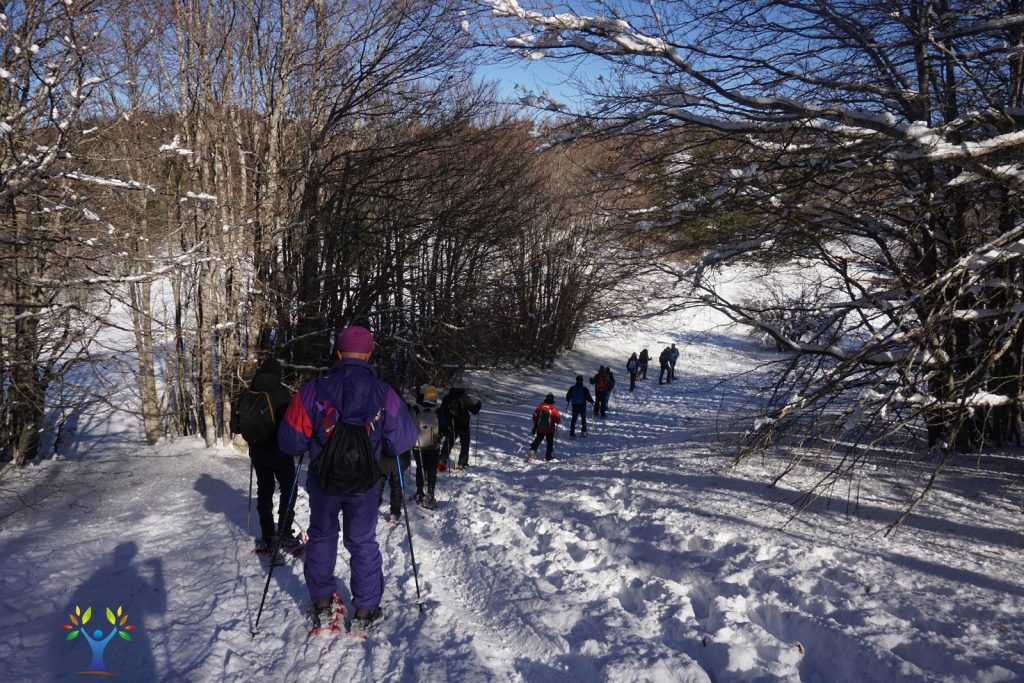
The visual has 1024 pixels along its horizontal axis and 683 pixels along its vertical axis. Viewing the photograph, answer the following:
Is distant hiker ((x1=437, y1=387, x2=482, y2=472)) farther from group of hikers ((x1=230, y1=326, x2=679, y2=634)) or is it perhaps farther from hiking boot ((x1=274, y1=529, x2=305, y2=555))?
group of hikers ((x1=230, y1=326, x2=679, y2=634))

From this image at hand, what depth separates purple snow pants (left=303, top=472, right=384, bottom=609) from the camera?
418 cm

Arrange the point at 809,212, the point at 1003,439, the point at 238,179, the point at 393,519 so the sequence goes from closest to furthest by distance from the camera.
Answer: the point at 809,212 → the point at 393,519 → the point at 1003,439 → the point at 238,179

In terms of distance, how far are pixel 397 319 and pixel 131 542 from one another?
A: 974cm

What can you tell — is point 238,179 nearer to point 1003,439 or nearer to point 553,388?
point 1003,439

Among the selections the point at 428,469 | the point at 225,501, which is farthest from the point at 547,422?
the point at 225,501

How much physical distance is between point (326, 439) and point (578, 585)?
7.66 ft

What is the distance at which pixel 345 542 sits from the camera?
13.9 feet

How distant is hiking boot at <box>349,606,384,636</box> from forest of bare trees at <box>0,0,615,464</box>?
4.02m

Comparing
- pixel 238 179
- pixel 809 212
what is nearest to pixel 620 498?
pixel 809 212

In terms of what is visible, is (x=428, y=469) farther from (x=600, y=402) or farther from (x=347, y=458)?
(x=600, y=402)

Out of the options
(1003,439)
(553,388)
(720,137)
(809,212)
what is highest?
(720,137)

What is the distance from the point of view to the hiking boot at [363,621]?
4.21 metres

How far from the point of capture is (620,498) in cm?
713

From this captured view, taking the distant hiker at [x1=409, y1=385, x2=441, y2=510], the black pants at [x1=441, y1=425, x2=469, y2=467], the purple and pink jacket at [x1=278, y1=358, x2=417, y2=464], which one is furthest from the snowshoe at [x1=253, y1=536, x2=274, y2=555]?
the black pants at [x1=441, y1=425, x2=469, y2=467]
